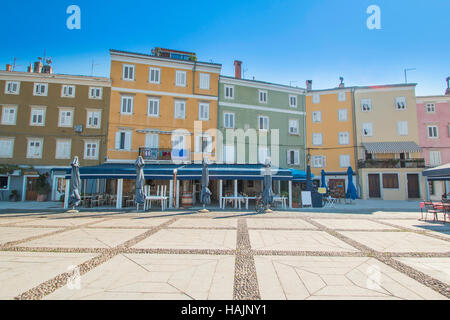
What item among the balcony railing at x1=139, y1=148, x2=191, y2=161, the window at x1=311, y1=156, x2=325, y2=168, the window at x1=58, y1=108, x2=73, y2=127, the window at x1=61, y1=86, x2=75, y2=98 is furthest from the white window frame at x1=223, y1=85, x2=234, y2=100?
the window at x1=58, y1=108, x2=73, y2=127

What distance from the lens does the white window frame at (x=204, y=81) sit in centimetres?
2291

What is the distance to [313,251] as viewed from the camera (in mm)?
5539

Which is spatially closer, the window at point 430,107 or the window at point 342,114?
the window at point 430,107

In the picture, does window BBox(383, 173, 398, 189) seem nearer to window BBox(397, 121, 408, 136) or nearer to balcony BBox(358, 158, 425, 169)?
balcony BBox(358, 158, 425, 169)

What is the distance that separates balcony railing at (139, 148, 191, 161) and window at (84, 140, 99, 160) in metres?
4.77

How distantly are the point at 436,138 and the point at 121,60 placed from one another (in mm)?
35724

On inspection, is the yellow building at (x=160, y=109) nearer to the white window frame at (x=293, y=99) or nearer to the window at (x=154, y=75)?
the window at (x=154, y=75)

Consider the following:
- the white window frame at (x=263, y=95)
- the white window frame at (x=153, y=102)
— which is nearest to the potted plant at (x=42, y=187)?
the white window frame at (x=153, y=102)

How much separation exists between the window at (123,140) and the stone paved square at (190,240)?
48.5 ft

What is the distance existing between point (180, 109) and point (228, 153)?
20.8ft

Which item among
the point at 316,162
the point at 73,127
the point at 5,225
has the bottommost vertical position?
the point at 5,225

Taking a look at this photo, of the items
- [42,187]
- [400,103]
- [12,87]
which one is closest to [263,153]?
[400,103]

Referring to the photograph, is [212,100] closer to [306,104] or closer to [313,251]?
[306,104]

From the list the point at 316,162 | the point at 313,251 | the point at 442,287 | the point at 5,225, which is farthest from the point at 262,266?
the point at 316,162
